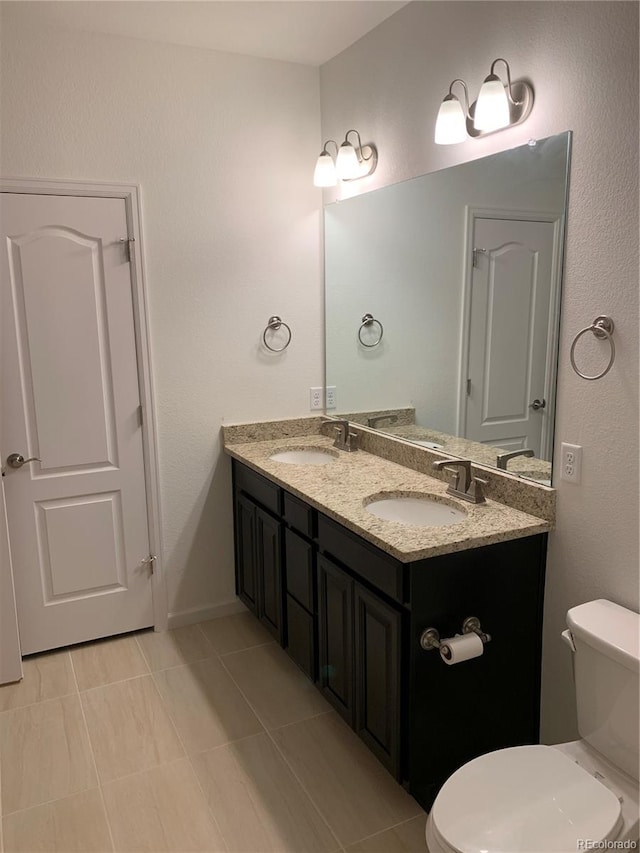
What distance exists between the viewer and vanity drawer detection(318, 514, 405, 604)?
5.98ft

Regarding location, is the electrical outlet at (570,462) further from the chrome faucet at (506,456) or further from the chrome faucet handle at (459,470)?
the chrome faucet handle at (459,470)

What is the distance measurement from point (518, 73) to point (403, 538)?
141 centimetres

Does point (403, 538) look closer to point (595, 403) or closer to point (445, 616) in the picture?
point (445, 616)

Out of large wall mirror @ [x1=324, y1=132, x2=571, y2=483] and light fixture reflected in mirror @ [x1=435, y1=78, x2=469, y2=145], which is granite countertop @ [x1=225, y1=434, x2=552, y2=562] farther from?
light fixture reflected in mirror @ [x1=435, y1=78, x2=469, y2=145]

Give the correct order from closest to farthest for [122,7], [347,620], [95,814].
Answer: [95,814] → [347,620] → [122,7]

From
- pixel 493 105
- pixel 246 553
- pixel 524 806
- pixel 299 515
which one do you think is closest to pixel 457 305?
pixel 493 105

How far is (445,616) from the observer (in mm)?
1846

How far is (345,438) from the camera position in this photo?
2977 millimetres

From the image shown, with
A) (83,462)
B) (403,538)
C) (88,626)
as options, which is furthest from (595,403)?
(88,626)

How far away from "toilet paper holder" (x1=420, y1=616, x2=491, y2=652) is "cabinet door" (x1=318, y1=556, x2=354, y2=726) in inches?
13.1

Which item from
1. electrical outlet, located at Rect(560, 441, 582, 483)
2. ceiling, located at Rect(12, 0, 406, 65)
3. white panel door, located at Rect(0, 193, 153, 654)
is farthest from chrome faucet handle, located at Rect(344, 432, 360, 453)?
ceiling, located at Rect(12, 0, 406, 65)

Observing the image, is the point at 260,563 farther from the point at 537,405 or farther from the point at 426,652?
the point at 537,405

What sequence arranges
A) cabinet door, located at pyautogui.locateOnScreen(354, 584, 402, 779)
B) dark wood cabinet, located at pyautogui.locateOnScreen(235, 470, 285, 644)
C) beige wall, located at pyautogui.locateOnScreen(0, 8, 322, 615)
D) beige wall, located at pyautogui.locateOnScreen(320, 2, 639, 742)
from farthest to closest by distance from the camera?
dark wood cabinet, located at pyautogui.locateOnScreen(235, 470, 285, 644), beige wall, located at pyautogui.locateOnScreen(0, 8, 322, 615), cabinet door, located at pyautogui.locateOnScreen(354, 584, 402, 779), beige wall, located at pyautogui.locateOnScreen(320, 2, 639, 742)

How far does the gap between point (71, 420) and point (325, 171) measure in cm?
155
